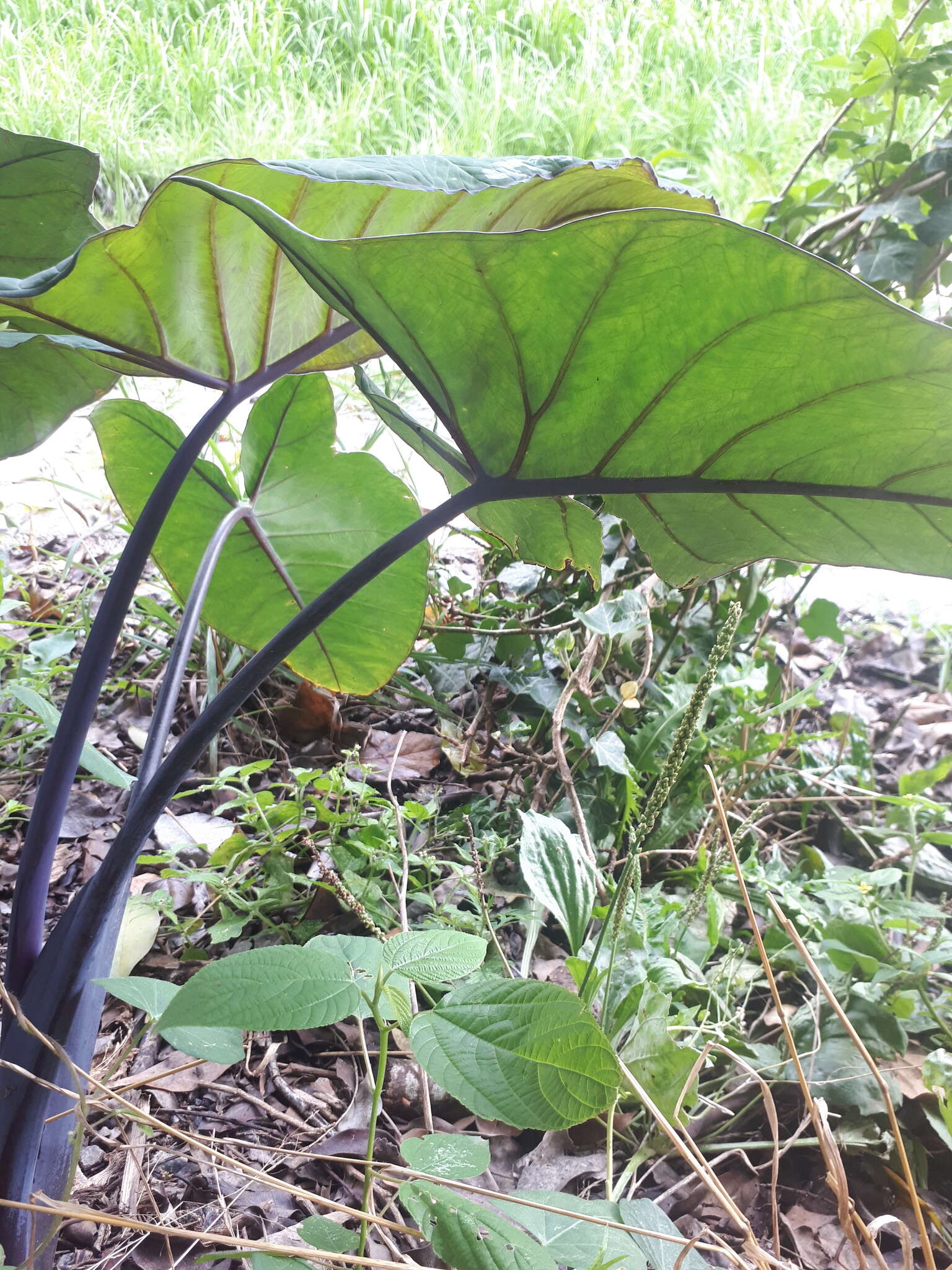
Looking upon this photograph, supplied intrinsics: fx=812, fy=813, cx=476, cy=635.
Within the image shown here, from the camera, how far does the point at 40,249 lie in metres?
0.84

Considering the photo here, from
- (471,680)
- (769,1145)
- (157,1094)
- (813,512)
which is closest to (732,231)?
(813,512)

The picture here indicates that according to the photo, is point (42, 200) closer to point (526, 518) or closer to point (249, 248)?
point (249, 248)

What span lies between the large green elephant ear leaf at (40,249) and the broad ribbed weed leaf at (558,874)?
1.93ft

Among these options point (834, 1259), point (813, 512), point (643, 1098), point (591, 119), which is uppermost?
point (591, 119)

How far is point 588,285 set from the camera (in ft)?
1.49

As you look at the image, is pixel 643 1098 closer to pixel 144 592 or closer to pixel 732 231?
pixel 732 231

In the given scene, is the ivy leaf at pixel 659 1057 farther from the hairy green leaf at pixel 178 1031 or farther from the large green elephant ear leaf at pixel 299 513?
the large green elephant ear leaf at pixel 299 513

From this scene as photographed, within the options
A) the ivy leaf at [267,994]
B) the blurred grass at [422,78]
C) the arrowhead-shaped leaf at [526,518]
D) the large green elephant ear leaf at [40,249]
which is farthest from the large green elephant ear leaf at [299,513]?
the blurred grass at [422,78]

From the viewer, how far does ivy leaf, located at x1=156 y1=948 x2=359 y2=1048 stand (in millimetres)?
429

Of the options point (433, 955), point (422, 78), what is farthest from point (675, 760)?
point (422, 78)

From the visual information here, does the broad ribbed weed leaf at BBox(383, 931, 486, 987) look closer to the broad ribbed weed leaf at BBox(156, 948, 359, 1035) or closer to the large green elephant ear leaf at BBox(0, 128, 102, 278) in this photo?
the broad ribbed weed leaf at BBox(156, 948, 359, 1035)

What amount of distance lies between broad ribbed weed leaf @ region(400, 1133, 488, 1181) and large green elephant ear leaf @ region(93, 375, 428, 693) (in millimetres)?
583

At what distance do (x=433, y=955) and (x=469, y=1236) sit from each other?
14 cm

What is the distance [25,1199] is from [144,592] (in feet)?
4.28
